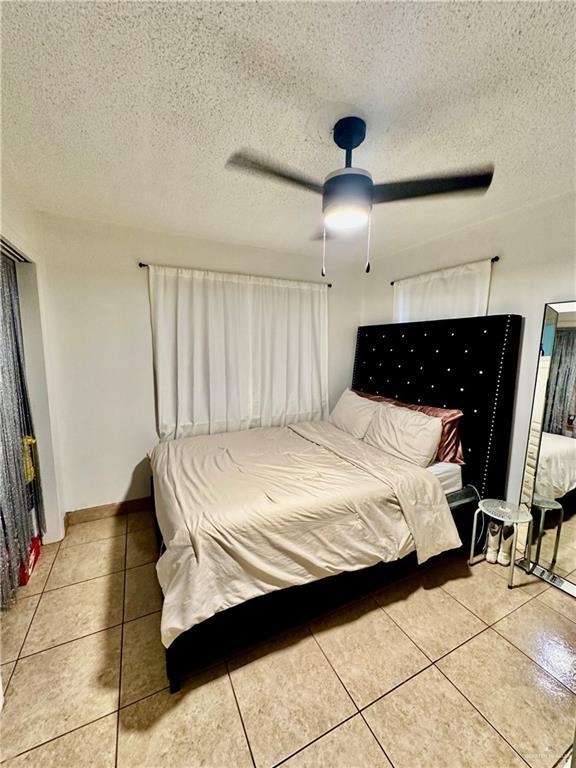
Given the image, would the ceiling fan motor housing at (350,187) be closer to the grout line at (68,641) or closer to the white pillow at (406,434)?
the white pillow at (406,434)

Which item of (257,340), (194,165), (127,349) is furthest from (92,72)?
(257,340)

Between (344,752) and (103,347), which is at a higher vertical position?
Result: (103,347)

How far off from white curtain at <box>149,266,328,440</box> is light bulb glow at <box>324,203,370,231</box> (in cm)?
167

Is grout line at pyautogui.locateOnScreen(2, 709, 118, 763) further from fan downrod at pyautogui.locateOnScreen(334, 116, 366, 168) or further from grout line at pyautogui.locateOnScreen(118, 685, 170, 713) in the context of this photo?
fan downrod at pyautogui.locateOnScreen(334, 116, 366, 168)

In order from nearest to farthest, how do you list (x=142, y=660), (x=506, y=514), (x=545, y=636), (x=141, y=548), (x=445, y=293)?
1. (x=142, y=660)
2. (x=545, y=636)
3. (x=506, y=514)
4. (x=141, y=548)
5. (x=445, y=293)

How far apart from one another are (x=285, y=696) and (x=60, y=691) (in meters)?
1.00

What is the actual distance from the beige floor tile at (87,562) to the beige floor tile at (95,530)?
6 centimetres

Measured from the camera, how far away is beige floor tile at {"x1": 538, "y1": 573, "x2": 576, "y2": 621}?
179cm

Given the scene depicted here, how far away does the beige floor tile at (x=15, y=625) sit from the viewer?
1.52 meters

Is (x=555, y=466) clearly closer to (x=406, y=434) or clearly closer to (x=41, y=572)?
(x=406, y=434)

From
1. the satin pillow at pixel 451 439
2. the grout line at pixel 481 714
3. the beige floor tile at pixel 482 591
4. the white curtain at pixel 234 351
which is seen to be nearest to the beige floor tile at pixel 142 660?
the grout line at pixel 481 714

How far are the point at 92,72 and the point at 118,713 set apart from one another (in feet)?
8.25

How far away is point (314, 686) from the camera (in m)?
1.38

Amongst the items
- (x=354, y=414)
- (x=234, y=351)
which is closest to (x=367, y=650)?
(x=354, y=414)
